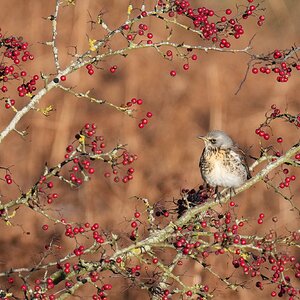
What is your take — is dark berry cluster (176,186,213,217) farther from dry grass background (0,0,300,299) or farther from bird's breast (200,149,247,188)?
dry grass background (0,0,300,299)

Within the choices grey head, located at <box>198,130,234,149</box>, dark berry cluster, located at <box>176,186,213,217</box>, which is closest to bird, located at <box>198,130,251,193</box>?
grey head, located at <box>198,130,234,149</box>

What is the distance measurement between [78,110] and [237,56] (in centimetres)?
366

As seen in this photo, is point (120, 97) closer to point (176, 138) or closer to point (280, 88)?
point (176, 138)

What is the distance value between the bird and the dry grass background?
3730 millimetres

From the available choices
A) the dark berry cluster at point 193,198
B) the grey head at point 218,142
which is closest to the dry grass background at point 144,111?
the grey head at point 218,142

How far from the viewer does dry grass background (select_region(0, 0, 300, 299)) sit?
1156 centimetres

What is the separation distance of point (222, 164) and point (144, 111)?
7.20 m

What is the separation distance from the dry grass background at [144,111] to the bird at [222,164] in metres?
3.73

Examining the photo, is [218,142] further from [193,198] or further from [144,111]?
[144,111]

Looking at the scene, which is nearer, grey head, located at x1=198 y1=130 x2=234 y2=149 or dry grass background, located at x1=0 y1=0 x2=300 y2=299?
grey head, located at x1=198 y1=130 x2=234 y2=149

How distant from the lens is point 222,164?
263 inches

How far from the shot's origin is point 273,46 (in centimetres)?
1574

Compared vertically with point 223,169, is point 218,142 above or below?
above

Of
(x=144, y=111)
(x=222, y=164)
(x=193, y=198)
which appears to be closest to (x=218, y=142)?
(x=222, y=164)
